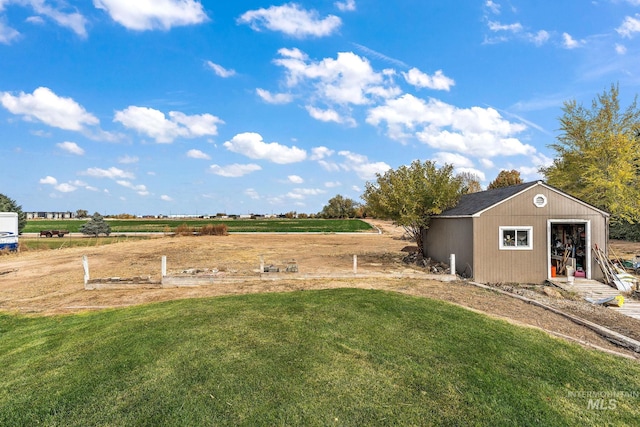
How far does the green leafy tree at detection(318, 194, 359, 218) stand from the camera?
4121 inches

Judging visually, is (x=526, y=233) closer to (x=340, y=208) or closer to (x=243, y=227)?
(x=243, y=227)

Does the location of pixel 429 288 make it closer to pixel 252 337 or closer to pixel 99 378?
pixel 252 337

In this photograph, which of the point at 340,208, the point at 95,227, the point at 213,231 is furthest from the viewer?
the point at 340,208

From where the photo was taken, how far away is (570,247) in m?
16.1

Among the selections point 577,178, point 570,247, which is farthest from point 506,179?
point 570,247

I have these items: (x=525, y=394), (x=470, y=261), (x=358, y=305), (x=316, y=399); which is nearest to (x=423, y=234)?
(x=470, y=261)

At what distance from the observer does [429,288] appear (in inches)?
510

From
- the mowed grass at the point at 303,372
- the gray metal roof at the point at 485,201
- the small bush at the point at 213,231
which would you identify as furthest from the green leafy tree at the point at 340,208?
the mowed grass at the point at 303,372

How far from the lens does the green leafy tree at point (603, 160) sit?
2161 centimetres

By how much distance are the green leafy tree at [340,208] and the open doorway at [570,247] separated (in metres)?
87.1

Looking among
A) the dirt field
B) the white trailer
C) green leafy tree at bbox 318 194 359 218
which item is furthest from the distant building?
the dirt field

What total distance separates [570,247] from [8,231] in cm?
3973

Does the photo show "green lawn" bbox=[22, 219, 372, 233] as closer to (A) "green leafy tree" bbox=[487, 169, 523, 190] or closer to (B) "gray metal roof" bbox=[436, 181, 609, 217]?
(A) "green leafy tree" bbox=[487, 169, 523, 190]

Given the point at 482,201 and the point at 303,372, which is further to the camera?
the point at 482,201
